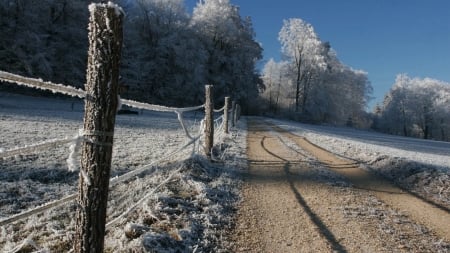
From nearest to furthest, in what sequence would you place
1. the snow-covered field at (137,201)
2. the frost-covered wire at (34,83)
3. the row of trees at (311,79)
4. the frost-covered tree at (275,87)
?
the frost-covered wire at (34,83) < the snow-covered field at (137,201) < the row of trees at (311,79) < the frost-covered tree at (275,87)

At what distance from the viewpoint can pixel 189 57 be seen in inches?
1780

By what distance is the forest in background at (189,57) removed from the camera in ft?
117

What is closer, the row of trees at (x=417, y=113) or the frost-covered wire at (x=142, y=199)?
the frost-covered wire at (x=142, y=199)

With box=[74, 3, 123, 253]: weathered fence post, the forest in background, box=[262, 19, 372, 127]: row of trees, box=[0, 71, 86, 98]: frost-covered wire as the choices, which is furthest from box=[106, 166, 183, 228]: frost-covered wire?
box=[262, 19, 372, 127]: row of trees

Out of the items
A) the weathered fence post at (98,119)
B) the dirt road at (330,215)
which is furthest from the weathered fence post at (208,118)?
the weathered fence post at (98,119)

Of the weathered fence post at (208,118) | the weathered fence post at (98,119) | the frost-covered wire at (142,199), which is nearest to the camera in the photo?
the weathered fence post at (98,119)

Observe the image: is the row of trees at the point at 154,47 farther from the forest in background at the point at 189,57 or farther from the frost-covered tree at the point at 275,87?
the frost-covered tree at the point at 275,87

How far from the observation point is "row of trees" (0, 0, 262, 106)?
3500 centimetres

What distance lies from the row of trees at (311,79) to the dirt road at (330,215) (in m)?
44.1

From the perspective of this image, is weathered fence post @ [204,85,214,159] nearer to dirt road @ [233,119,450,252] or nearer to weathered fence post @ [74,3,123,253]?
dirt road @ [233,119,450,252]

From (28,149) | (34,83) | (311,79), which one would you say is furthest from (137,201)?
(311,79)

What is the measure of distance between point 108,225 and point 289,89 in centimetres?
5812

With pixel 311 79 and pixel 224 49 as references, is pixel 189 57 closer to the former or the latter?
pixel 224 49

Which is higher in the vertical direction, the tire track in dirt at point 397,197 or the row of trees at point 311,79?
the row of trees at point 311,79
